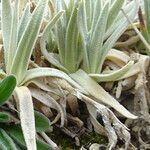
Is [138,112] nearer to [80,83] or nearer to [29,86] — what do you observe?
[80,83]

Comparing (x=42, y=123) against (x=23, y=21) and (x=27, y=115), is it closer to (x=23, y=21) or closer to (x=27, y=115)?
(x=27, y=115)

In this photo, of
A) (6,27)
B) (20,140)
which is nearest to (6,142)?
(20,140)

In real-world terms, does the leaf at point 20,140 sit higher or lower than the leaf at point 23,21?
lower

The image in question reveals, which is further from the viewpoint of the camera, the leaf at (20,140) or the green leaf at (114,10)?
the green leaf at (114,10)

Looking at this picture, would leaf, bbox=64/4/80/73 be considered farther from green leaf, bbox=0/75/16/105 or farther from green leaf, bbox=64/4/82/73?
green leaf, bbox=0/75/16/105

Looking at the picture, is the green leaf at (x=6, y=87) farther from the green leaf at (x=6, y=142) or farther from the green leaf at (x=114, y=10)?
the green leaf at (x=114, y=10)

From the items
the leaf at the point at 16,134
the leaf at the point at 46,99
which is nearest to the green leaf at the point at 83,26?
the leaf at the point at 46,99

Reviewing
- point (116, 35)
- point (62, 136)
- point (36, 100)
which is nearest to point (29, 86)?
point (36, 100)
